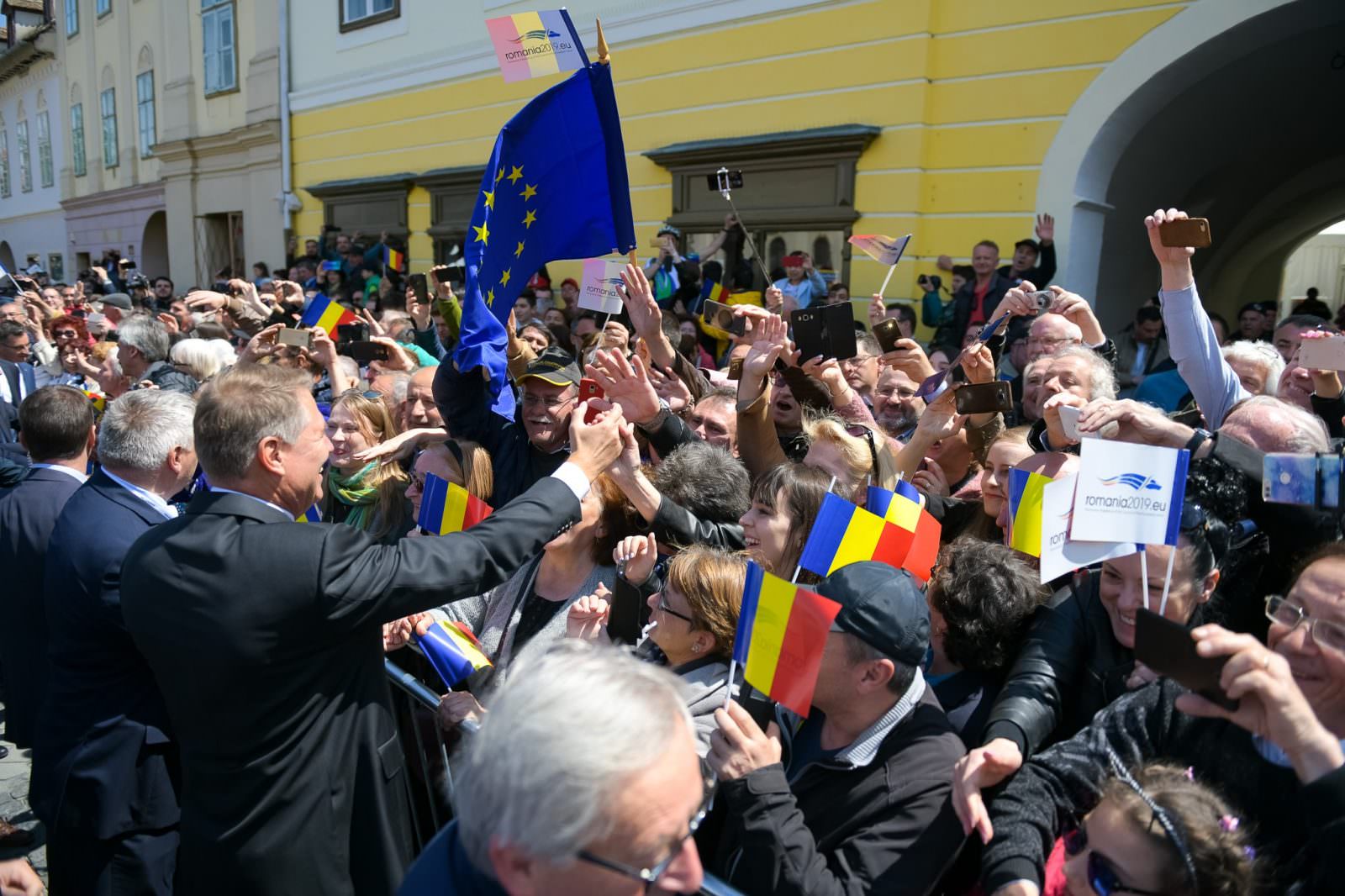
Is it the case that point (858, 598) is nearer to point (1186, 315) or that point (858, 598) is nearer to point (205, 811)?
point (205, 811)

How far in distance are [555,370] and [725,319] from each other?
2.06 metres

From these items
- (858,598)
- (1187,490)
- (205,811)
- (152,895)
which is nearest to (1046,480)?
(1187,490)

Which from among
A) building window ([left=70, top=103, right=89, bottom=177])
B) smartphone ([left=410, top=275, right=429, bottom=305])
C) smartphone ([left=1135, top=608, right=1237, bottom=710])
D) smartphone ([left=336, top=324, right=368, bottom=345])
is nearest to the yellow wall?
smartphone ([left=410, top=275, right=429, bottom=305])

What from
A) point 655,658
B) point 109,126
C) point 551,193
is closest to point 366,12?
point 551,193

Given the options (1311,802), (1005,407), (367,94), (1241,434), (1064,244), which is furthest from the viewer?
(367,94)

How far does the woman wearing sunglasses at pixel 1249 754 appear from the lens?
1.48 m

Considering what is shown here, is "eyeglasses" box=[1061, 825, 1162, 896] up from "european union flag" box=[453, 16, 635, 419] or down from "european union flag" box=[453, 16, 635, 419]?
down

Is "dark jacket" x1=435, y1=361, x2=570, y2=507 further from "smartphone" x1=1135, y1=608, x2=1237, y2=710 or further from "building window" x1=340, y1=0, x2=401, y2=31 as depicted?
→ "building window" x1=340, y1=0, x2=401, y2=31

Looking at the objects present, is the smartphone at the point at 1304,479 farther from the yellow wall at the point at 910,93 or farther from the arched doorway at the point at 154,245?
the arched doorway at the point at 154,245

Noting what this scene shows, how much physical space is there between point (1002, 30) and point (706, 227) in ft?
11.5

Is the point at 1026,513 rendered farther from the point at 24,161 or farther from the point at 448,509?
the point at 24,161

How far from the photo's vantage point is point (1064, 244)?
7.80 metres

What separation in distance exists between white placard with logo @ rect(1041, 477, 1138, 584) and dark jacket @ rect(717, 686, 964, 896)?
1.46 feet

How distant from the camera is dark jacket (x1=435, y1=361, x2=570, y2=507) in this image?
3.83 metres
